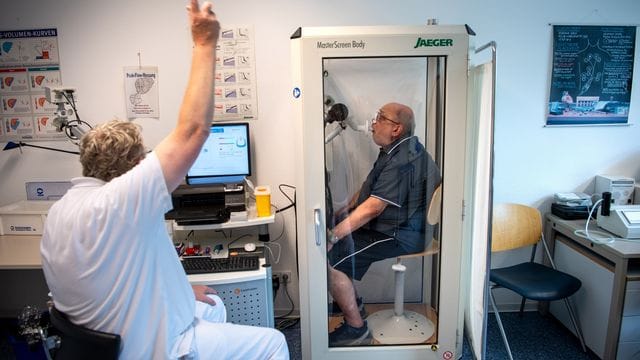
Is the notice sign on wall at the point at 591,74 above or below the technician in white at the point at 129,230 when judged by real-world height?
above

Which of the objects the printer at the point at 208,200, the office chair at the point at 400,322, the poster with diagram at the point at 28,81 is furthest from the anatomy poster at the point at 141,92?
the office chair at the point at 400,322

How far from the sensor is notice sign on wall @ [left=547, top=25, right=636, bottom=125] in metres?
2.31

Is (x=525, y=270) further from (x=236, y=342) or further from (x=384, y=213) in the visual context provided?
(x=236, y=342)

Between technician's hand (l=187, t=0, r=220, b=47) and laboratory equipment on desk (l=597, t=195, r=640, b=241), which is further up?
technician's hand (l=187, t=0, r=220, b=47)

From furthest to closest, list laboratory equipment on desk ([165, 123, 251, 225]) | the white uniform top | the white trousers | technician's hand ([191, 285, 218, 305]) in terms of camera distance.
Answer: laboratory equipment on desk ([165, 123, 251, 225]) → technician's hand ([191, 285, 218, 305]) → the white trousers → the white uniform top

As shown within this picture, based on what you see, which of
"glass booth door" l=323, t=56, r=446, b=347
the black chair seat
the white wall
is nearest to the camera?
"glass booth door" l=323, t=56, r=446, b=347

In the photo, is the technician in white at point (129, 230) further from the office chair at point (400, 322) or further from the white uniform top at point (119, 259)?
the office chair at point (400, 322)

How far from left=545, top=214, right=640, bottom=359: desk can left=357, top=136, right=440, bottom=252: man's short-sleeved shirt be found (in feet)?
3.17

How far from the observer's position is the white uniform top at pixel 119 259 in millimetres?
1066

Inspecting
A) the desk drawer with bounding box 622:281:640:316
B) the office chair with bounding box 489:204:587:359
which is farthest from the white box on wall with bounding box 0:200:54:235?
the desk drawer with bounding box 622:281:640:316

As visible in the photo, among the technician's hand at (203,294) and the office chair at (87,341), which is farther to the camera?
the technician's hand at (203,294)

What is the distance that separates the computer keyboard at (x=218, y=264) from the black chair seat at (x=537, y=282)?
1.32 m

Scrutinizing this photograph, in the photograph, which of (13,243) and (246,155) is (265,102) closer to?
(246,155)

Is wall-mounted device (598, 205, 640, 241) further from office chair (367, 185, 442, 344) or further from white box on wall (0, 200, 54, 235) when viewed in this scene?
white box on wall (0, 200, 54, 235)
